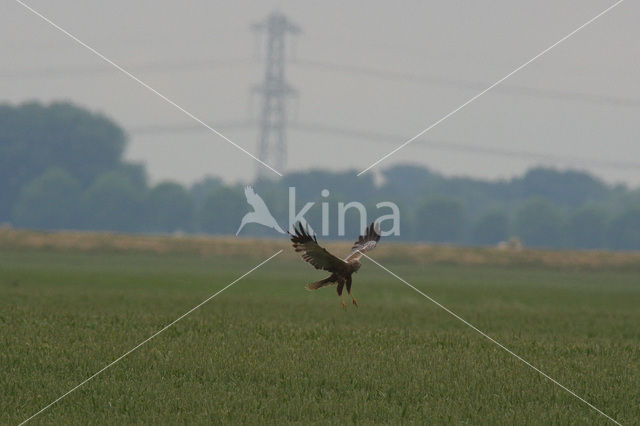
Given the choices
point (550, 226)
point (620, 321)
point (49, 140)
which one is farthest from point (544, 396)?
point (49, 140)

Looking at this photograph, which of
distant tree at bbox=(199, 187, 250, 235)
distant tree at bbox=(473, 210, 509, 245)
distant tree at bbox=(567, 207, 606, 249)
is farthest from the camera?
distant tree at bbox=(473, 210, 509, 245)

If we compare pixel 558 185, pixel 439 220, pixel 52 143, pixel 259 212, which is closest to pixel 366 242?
pixel 259 212

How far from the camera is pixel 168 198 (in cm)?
9175

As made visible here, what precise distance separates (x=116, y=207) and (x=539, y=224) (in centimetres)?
5340

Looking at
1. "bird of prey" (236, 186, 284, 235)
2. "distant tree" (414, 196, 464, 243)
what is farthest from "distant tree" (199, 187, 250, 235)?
"bird of prey" (236, 186, 284, 235)

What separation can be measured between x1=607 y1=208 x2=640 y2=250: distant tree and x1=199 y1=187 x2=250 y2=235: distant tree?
53756mm

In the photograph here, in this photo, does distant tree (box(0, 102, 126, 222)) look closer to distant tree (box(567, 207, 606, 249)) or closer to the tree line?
the tree line

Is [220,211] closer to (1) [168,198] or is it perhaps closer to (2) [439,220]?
(1) [168,198]

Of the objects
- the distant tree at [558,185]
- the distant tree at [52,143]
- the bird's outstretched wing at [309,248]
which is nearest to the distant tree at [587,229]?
the distant tree at [558,185]

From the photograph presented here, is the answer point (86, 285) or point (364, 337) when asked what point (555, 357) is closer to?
point (364, 337)

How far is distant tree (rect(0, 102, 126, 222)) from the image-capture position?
355ft

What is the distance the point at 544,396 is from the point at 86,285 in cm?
3179

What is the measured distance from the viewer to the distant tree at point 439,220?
101625 mm

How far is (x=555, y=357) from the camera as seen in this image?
18.7 metres
